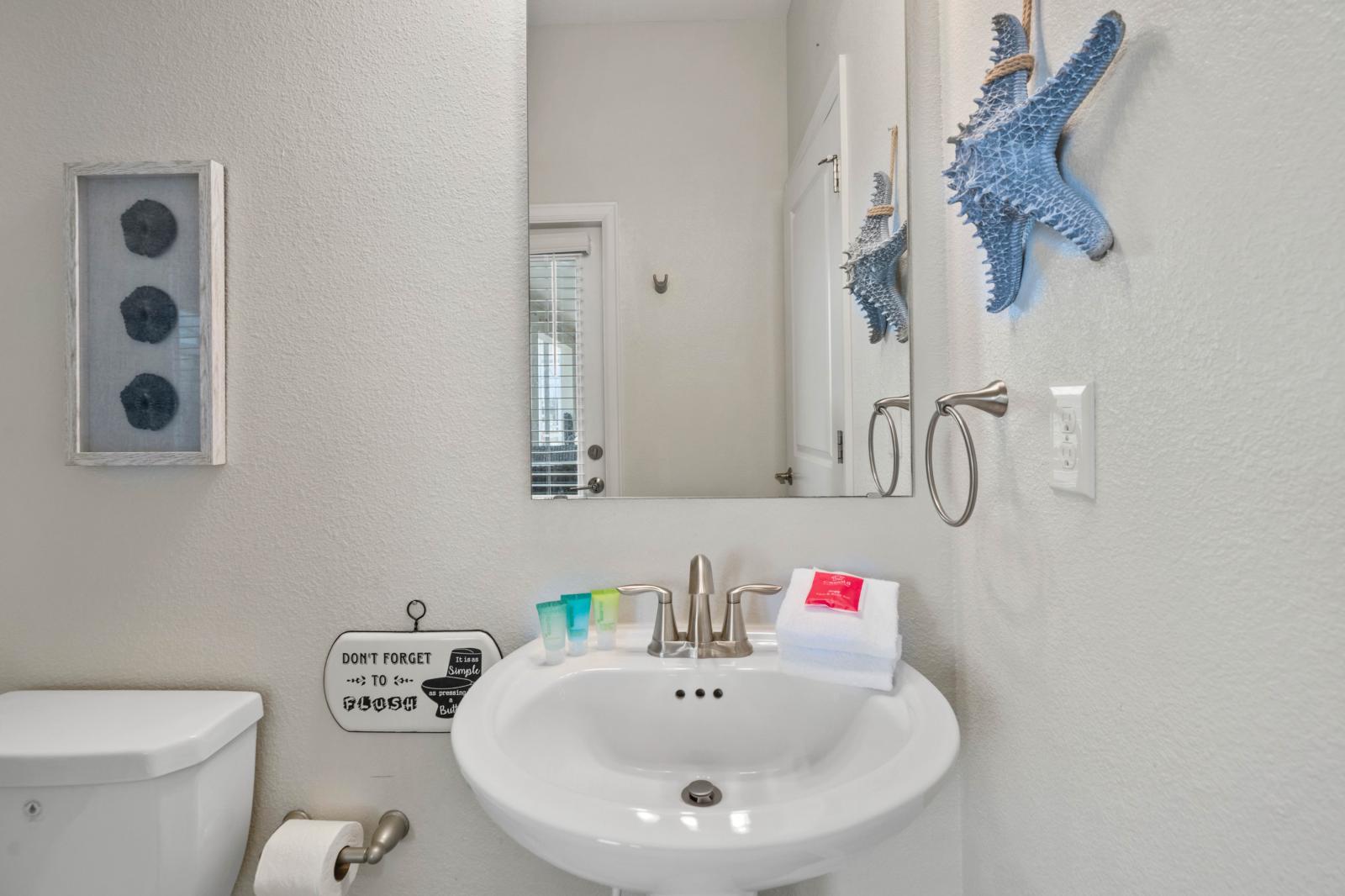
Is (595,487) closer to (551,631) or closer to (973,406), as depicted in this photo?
(551,631)

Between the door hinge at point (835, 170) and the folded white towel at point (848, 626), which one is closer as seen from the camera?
the folded white towel at point (848, 626)

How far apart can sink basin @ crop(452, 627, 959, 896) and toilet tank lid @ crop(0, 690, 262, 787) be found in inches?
16.2

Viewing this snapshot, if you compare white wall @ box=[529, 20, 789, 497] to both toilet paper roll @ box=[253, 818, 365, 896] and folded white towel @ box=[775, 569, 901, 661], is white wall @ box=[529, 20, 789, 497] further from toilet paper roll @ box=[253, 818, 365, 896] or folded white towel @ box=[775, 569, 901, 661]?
toilet paper roll @ box=[253, 818, 365, 896]

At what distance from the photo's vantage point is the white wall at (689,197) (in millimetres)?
1139

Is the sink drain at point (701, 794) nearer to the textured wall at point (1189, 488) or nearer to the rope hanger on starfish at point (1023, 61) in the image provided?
the textured wall at point (1189, 488)

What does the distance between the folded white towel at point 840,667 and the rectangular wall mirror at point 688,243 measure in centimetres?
26

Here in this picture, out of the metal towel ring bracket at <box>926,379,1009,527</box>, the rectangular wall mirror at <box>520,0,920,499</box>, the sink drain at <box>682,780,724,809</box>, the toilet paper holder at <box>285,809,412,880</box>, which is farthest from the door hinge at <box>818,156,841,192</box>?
the toilet paper holder at <box>285,809,412,880</box>

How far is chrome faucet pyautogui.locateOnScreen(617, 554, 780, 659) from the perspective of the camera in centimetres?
104

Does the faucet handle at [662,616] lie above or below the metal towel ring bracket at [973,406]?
below

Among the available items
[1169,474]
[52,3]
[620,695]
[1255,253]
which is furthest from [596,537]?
[52,3]

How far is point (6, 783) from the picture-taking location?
0.92 meters

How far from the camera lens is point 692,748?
100cm

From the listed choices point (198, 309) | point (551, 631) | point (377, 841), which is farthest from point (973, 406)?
point (198, 309)

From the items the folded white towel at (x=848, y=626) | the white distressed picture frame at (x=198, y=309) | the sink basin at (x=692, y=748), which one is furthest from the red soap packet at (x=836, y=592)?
the white distressed picture frame at (x=198, y=309)
